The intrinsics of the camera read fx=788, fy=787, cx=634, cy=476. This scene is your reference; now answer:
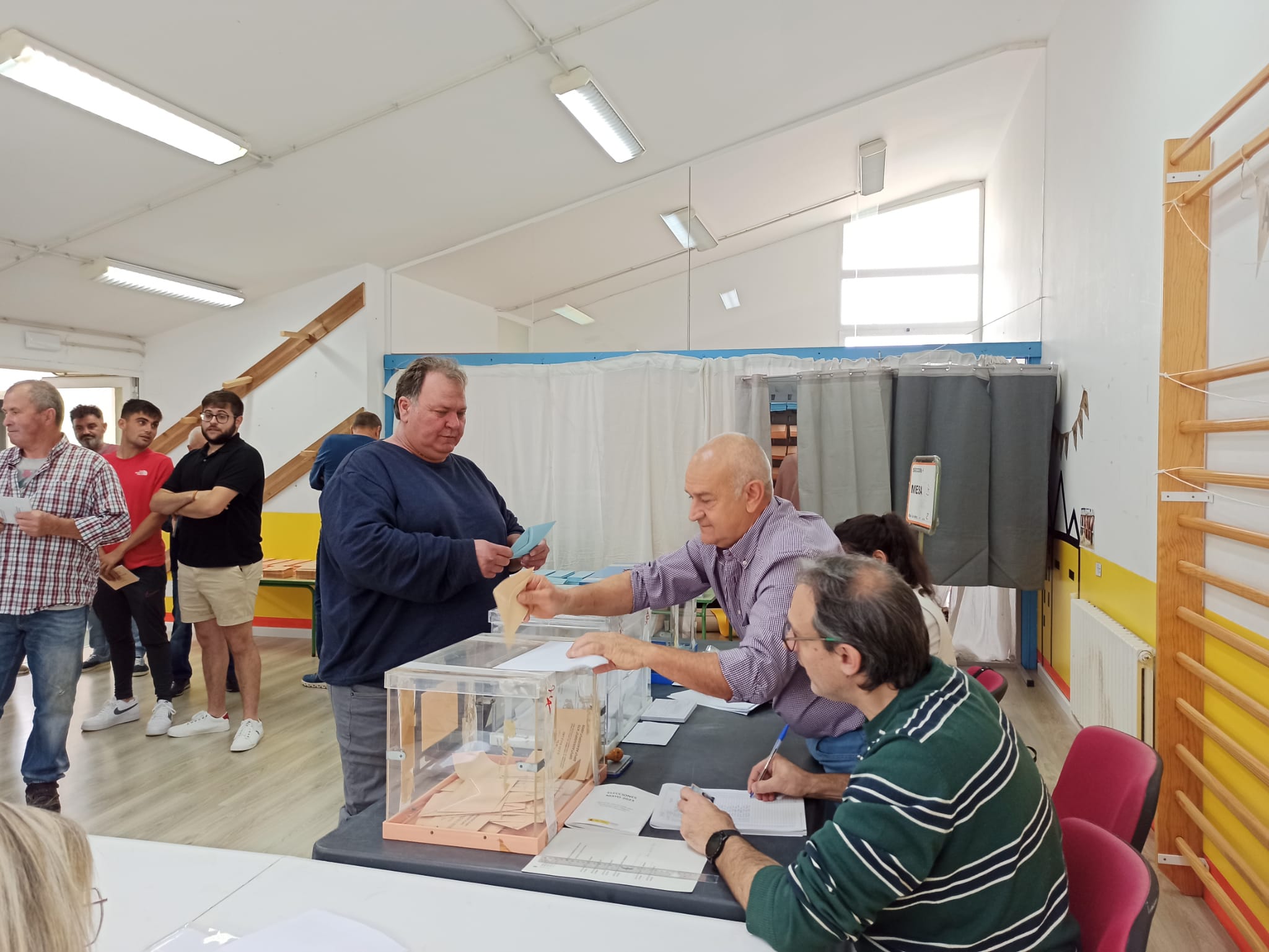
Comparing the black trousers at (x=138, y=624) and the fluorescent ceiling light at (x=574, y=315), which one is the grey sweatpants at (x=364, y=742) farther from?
the fluorescent ceiling light at (x=574, y=315)

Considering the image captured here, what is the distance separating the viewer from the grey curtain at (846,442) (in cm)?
470

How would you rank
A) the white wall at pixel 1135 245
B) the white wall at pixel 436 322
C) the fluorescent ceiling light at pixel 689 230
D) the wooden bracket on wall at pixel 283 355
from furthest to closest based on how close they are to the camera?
1. the fluorescent ceiling light at pixel 689 230
2. the white wall at pixel 436 322
3. the wooden bracket on wall at pixel 283 355
4. the white wall at pixel 1135 245

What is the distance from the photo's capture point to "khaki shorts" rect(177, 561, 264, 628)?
365 centimetres

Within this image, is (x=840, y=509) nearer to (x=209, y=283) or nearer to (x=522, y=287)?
(x=522, y=287)

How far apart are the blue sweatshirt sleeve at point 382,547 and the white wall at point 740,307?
6.00 m

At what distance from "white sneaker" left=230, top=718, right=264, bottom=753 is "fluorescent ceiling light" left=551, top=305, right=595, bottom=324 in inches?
197

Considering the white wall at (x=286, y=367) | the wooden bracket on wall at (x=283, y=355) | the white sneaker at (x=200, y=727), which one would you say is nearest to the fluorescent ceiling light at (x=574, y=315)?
the white wall at (x=286, y=367)

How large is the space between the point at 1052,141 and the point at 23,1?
5.08 metres

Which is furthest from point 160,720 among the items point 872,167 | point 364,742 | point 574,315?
point 872,167

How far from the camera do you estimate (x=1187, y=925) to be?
2240mm

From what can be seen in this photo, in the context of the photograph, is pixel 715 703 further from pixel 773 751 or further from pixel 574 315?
pixel 574 315

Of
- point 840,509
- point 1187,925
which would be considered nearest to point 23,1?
point 840,509

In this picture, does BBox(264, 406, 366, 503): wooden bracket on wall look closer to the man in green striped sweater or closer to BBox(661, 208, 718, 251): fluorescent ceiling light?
BBox(661, 208, 718, 251): fluorescent ceiling light

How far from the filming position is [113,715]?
12.9 ft
